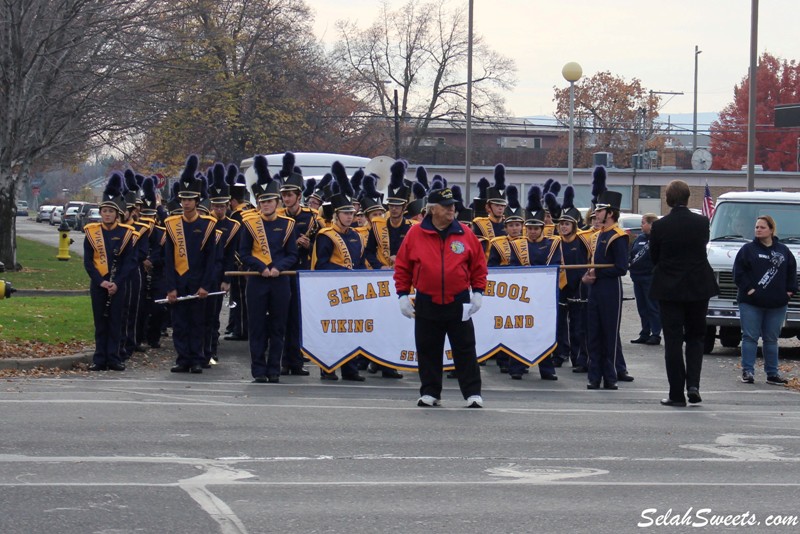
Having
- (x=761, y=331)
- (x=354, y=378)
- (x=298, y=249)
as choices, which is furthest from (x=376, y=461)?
(x=761, y=331)

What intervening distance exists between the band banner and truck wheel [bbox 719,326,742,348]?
5.82 m

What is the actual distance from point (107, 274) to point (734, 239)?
391 inches

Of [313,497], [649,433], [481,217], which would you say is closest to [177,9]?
[481,217]

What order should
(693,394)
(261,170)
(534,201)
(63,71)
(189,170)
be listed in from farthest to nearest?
(63,71), (189,170), (261,170), (534,201), (693,394)

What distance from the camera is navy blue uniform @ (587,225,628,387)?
13984mm

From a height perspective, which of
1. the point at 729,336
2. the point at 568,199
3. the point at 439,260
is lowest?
the point at 729,336

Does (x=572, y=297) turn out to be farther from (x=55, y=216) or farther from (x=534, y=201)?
(x=55, y=216)

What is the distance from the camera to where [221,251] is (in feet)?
50.2

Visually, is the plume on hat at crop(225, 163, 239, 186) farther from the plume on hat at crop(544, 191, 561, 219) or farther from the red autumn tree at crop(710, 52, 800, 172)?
the red autumn tree at crop(710, 52, 800, 172)

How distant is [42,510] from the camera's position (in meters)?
7.16

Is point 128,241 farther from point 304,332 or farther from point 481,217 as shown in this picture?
point 481,217

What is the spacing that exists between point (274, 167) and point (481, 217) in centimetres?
1365

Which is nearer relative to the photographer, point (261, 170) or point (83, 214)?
point (261, 170)

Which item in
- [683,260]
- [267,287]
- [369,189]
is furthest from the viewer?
[369,189]
